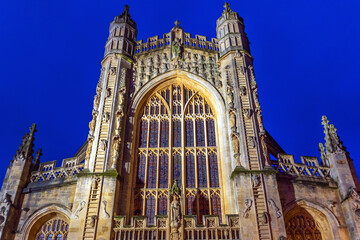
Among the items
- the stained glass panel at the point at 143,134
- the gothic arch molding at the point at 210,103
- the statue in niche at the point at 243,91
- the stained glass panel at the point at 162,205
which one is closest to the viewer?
the stained glass panel at the point at 162,205

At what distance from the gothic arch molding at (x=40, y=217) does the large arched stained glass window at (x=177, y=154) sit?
3.33 meters

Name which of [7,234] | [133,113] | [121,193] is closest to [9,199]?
[7,234]

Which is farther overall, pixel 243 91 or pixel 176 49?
pixel 176 49

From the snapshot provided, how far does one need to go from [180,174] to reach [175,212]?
121 inches

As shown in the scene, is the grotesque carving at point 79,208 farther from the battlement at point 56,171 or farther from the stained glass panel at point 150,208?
the stained glass panel at point 150,208

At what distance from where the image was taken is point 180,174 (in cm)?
1659

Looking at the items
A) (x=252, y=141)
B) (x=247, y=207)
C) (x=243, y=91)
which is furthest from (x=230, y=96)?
(x=247, y=207)

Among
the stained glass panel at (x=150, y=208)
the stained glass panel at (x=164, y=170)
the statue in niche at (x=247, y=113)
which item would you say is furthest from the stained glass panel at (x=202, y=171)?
the statue in niche at (x=247, y=113)

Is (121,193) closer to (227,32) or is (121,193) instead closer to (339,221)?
(339,221)

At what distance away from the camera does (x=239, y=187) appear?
14.5 meters

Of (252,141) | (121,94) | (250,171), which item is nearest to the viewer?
(250,171)

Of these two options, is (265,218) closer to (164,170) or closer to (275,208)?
(275,208)

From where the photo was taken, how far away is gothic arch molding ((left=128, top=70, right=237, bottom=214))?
15.9 meters

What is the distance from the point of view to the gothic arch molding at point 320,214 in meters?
14.9
